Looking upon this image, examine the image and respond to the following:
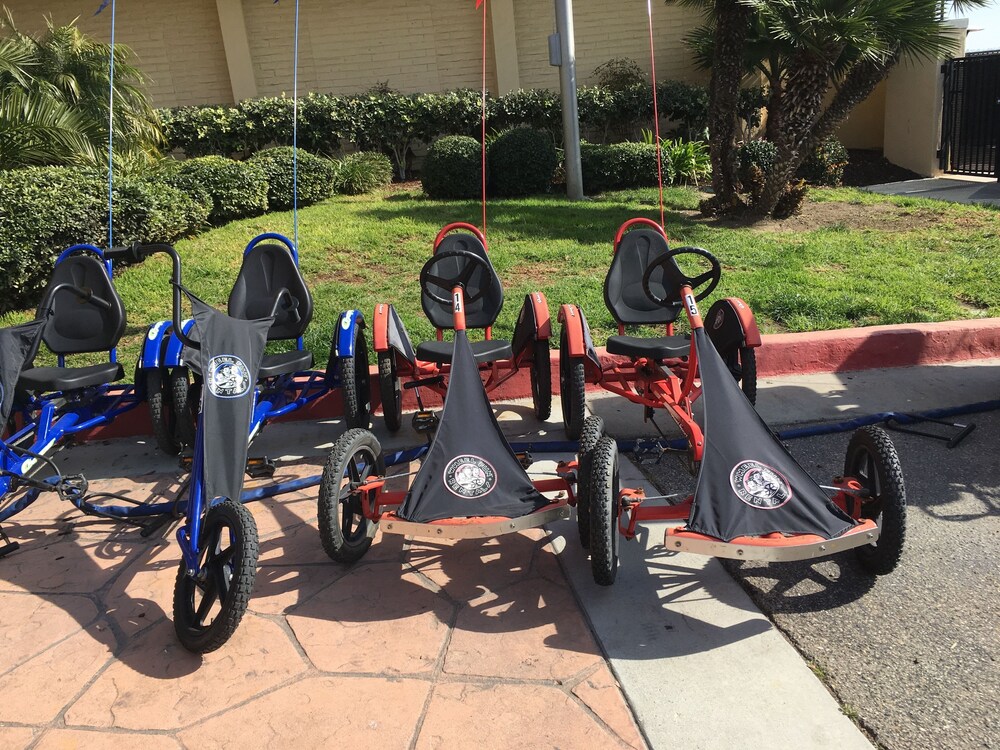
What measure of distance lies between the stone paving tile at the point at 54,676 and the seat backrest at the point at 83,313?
2.37 meters

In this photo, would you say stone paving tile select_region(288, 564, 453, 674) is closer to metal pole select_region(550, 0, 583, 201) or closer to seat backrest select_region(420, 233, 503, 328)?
seat backrest select_region(420, 233, 503, 328)

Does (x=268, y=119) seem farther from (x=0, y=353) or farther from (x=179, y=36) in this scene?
(x=0, y=353)

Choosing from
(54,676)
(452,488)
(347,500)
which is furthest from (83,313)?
(452,488)

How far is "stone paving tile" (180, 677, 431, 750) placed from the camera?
2.49m

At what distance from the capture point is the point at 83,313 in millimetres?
5047

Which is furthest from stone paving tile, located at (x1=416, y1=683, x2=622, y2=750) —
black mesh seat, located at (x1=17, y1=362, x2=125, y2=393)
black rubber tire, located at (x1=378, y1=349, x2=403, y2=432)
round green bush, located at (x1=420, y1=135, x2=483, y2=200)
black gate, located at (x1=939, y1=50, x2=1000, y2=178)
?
black gate, located at (x1=939, y1=50, x2=1000, y2=178)

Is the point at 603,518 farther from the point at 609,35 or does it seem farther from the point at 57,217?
the point at 609,35

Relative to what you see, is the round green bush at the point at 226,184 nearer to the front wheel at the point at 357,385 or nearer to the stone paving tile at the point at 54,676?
the front wheel at the point at 357,385

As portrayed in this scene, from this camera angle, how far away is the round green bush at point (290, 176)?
33.7ft

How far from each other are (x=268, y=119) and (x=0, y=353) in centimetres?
1074

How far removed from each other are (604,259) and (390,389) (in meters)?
3.61

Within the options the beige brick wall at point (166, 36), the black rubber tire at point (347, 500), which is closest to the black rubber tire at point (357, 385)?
the black rubber tire at point (347, 500)

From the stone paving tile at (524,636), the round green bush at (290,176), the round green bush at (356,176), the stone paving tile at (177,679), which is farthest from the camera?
the round green bush at (356,176)

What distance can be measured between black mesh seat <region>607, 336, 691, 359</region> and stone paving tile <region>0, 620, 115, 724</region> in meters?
2.87
